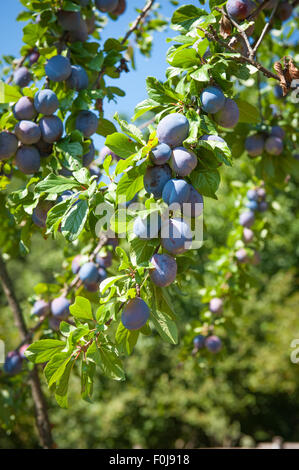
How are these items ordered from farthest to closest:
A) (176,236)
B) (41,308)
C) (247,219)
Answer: (247,219)
(41,308)
(176,236)

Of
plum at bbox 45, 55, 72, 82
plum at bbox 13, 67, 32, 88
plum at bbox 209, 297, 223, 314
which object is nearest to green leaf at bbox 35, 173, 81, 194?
plum at bbox 45, 55, 72, 82

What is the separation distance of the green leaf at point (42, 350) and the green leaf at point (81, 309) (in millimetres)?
68

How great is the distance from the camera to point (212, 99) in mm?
833

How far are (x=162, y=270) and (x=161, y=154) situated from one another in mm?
225

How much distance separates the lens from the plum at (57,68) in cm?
112

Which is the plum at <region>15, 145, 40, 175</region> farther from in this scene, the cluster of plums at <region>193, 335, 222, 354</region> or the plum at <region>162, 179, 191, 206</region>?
the cluster of plums at <region>193, 335, 222, 354</region>

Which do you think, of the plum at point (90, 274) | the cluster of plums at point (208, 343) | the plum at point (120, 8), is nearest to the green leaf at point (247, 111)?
the plum at point (90, 274)

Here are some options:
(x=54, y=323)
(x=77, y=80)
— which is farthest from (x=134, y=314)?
(x=54, y=323)

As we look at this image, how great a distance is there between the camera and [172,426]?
266 inches

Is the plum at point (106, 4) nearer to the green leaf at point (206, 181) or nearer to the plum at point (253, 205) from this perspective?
the green leaf at point (206, 181)

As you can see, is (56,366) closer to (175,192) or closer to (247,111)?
(175,192)

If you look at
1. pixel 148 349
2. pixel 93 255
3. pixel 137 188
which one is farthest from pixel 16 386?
pixel 148 349

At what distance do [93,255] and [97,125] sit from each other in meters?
0.57
